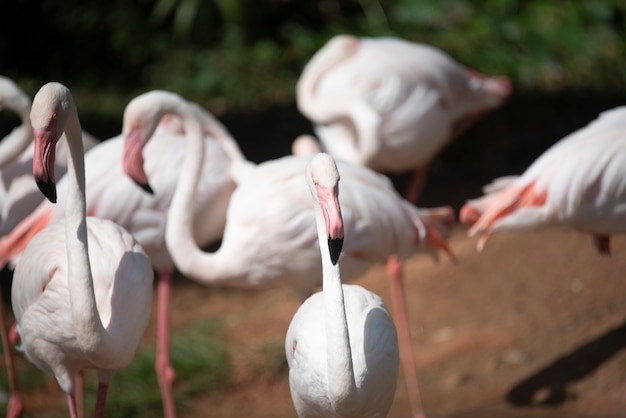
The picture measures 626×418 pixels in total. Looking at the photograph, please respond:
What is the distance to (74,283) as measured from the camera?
10.9 feet

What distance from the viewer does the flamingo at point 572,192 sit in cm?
434

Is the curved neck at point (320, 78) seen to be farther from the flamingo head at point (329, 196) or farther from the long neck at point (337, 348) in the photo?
the long neck at point (337, 348)

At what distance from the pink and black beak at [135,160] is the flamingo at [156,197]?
121 mm

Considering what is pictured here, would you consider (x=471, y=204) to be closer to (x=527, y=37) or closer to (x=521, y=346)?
(x=521, y=346)

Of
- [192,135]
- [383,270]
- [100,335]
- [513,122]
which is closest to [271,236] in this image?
[192,135]

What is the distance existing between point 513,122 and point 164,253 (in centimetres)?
329

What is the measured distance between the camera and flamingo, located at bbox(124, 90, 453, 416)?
431 centimetres

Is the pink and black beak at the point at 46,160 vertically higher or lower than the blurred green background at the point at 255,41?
higher

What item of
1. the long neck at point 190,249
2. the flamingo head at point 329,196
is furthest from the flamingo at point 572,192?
the flamingo head at point 329,196

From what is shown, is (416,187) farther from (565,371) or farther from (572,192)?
(572,192)

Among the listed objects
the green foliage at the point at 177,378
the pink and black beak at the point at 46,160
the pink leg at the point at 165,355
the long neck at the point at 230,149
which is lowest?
the green foliage at the point at 177,378

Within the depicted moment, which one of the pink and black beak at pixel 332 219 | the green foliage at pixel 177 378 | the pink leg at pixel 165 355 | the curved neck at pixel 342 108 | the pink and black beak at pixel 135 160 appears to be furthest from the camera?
the curved neck at pixel 342 108

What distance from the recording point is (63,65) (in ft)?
32.1

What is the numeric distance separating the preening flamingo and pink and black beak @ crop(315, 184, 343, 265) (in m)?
2.51
